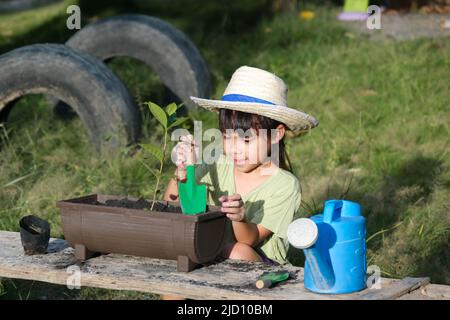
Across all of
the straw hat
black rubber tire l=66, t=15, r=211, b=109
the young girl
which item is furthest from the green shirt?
black rubber tire l=66, t=15, r=211, b=109

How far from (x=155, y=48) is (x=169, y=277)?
3.99m

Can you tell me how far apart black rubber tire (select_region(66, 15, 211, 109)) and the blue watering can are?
3853 mm

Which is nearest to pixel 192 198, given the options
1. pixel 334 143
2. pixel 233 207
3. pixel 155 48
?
pixel 233 207

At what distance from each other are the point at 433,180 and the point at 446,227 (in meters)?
0.70

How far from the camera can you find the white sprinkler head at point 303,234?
2.79 m

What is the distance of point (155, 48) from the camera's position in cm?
686

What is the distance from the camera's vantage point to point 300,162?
5953 millimetres

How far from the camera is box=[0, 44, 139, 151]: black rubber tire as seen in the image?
5816mm

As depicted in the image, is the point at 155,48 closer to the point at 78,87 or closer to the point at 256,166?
the point at 78,87

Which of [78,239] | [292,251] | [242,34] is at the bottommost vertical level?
[292,251]

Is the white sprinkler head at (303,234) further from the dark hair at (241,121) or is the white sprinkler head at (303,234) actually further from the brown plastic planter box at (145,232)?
the dark hair at (241,121)
